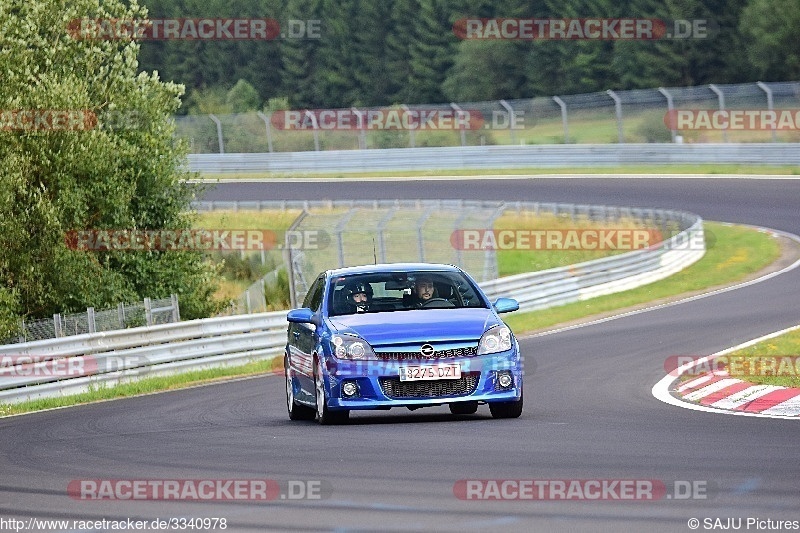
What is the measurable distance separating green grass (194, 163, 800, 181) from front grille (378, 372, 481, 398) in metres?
35.9

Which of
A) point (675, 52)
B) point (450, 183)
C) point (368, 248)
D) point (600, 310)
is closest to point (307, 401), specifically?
point (600, 310)

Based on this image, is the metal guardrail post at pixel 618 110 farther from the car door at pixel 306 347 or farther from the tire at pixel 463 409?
the tire at pixel 463 409

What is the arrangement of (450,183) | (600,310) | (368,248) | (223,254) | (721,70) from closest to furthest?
1. (600,310)
2. (368,248)
3. (223,254)
4. (450,183)
5. (721,70)

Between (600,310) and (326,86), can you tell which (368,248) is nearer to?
(600,310)

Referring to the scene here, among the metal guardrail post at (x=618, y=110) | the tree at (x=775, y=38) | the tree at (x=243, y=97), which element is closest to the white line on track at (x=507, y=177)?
the metal guardrail post at (x=618, y=110)

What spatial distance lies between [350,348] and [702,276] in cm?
2060

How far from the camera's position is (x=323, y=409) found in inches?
508

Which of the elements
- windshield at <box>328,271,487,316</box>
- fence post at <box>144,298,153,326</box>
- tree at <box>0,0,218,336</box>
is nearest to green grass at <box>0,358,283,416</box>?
fence post at <box>144,298,153,326</box>

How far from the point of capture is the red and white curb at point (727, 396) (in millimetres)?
12758

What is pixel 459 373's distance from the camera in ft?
40.9

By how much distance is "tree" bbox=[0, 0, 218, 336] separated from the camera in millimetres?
25391

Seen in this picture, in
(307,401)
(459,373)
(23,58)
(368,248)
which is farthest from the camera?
(368,248)

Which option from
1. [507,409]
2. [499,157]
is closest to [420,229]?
[507,409]

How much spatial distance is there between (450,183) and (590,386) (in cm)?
3560
